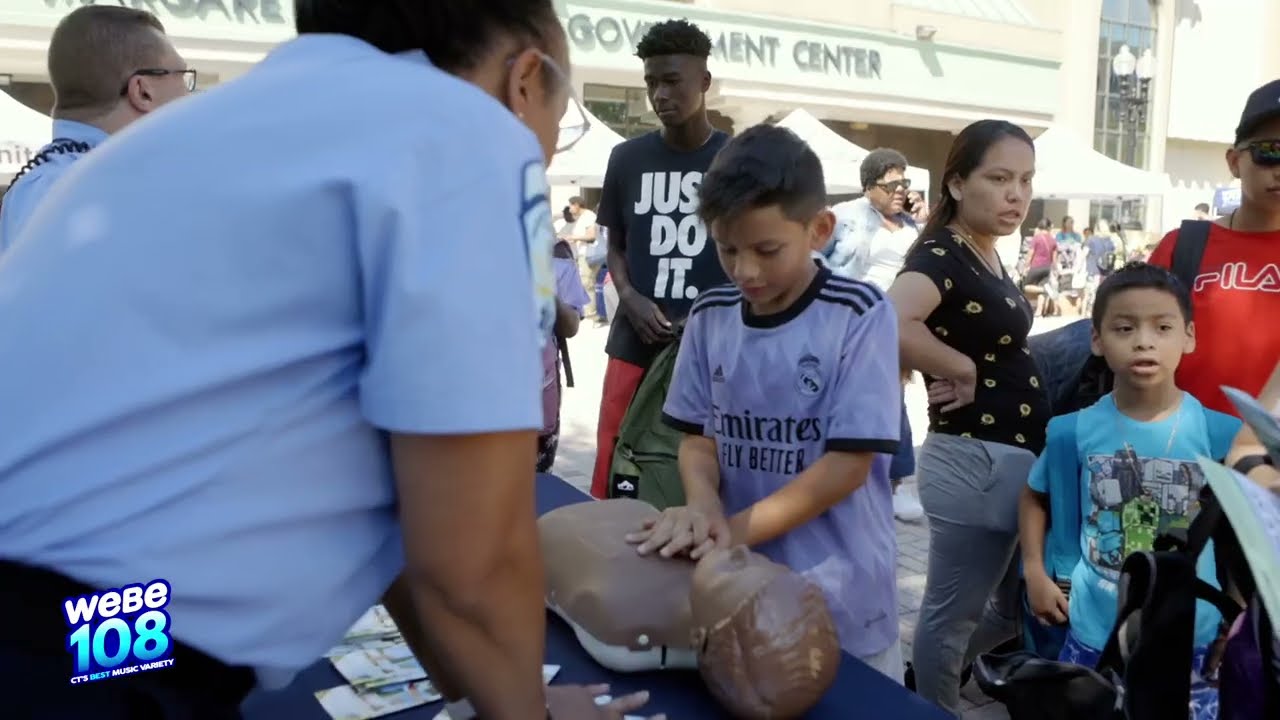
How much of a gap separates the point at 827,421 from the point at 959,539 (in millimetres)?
1041

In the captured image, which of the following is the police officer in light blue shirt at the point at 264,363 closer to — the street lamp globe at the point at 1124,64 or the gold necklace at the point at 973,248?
the gold necklace at the point at 973,248

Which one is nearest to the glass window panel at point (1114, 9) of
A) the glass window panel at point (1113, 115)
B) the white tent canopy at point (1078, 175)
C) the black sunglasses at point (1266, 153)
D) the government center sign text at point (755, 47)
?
the glass window panel at point (1113, 115)

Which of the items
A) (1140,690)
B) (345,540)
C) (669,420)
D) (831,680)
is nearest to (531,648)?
(345,540)

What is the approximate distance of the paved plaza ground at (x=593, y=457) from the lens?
3442 millimetres

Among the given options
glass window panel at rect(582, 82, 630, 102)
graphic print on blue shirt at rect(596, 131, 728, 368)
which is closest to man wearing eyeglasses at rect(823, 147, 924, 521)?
graphic print on blue shirt at rect(596, 131, 728, 368)

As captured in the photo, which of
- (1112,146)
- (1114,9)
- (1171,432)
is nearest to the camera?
(1171,432)

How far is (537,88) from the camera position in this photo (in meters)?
0.95

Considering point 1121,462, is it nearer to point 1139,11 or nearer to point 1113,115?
point 1113,115

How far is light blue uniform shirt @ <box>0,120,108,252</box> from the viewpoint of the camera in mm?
2336

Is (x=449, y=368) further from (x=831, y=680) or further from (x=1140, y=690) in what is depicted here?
(x=1140, y=690)

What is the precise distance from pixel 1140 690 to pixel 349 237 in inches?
38.9

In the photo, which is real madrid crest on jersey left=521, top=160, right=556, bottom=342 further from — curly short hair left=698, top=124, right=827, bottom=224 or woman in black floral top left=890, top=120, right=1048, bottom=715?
woman in black floral top left=890, top=120, right=1048, bottom=715

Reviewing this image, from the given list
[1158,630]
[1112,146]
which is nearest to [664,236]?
[1158,630]

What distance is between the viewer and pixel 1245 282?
2.36m
